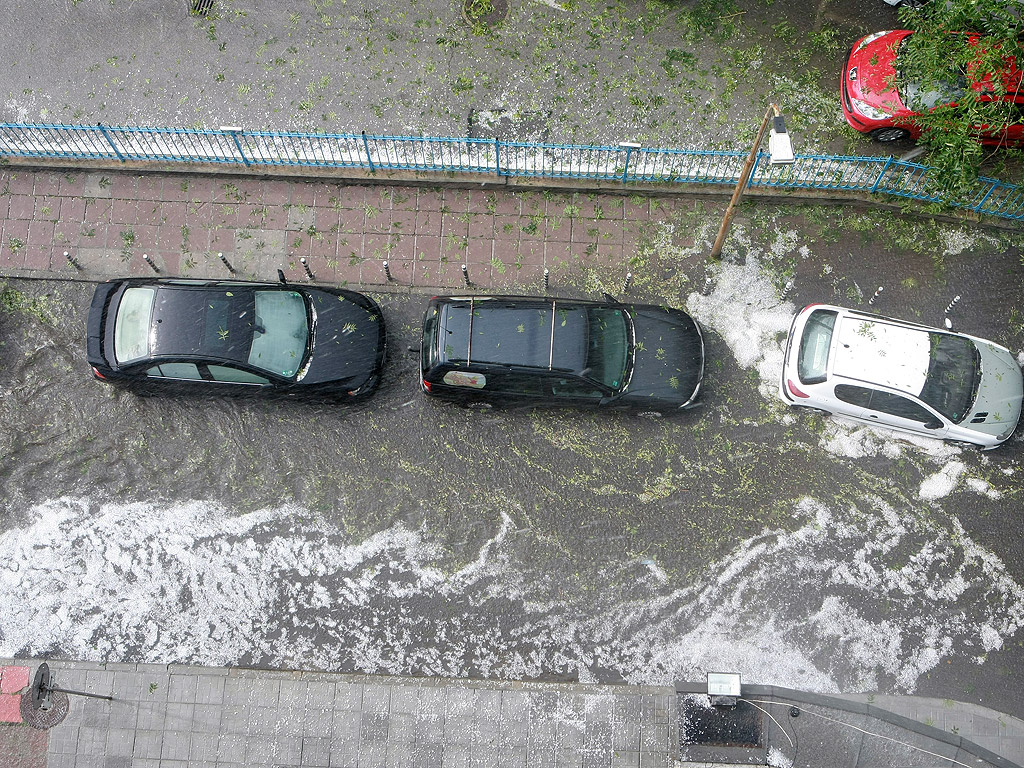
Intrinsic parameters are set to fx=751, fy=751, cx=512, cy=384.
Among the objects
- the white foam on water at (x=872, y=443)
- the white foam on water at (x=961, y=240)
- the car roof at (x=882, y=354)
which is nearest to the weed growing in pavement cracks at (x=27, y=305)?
the car roof at (x=882, y=354)

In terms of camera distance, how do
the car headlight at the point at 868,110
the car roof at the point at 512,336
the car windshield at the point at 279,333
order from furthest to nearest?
the car headlight at the point at 868,110, the car windshield at the point at 279,333, the car roof at the point at 512,336

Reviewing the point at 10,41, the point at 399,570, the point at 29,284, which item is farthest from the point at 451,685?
the point at 10,41

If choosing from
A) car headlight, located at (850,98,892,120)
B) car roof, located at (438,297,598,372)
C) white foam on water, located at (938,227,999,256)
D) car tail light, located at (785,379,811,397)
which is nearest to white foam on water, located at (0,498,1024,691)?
car tail light, located at (785,379,811,397)

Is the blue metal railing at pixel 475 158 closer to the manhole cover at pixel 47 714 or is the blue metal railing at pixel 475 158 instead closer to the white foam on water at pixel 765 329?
the white foam on water at pixel 765 329

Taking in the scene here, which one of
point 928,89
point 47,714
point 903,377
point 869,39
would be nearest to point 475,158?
point 928,89

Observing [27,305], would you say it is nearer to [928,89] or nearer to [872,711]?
[928,89]

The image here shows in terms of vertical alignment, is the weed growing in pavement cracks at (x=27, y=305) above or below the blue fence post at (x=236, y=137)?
below
